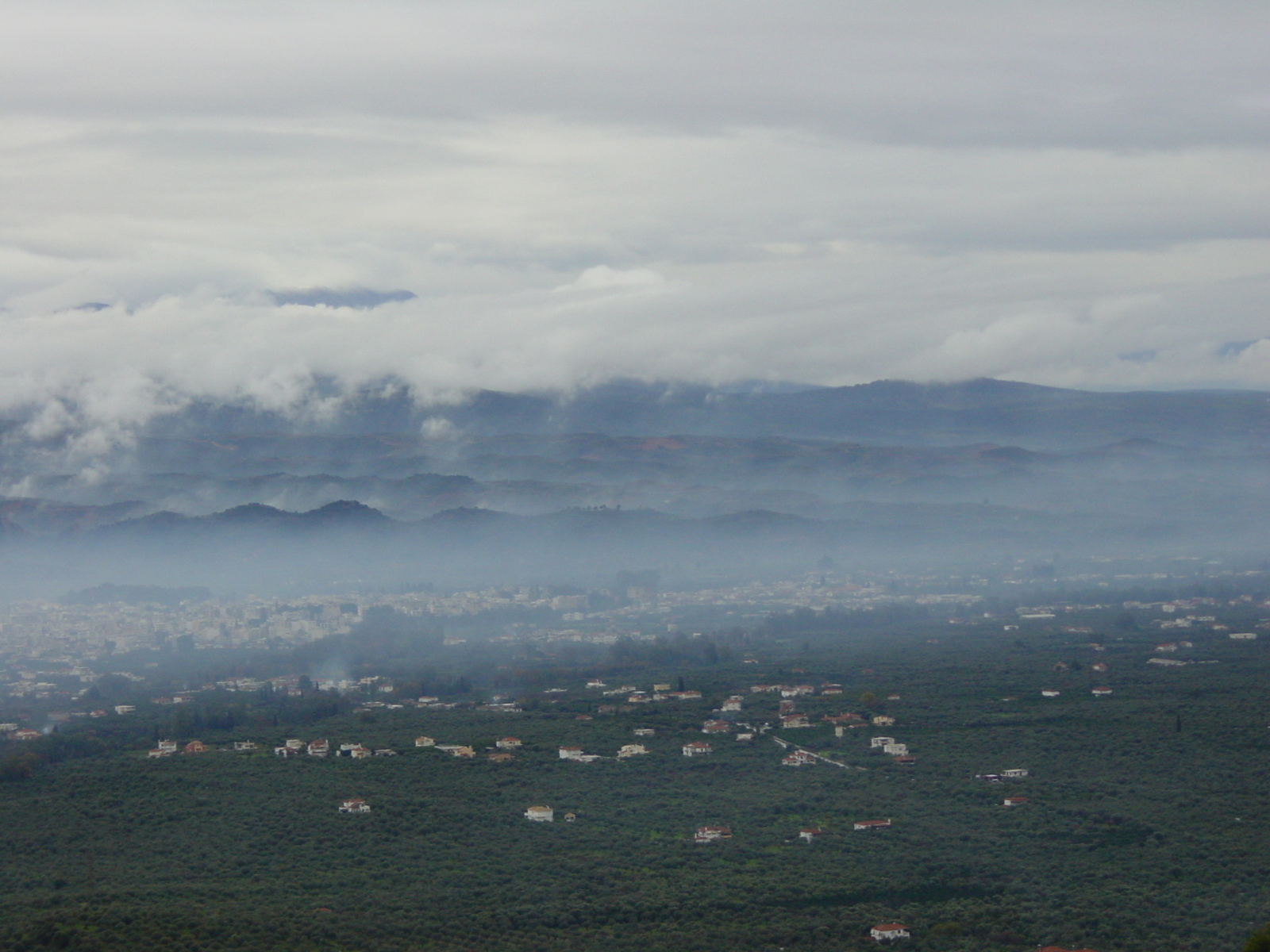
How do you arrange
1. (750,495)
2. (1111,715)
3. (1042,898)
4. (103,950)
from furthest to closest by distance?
(750,495), (1111,715), (1042,898), (103,950)

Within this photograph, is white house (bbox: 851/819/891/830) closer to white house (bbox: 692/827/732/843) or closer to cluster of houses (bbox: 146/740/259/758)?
white house (bbox: 692/827/732/843)

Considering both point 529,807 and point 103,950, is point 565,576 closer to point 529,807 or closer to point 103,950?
point 529,807

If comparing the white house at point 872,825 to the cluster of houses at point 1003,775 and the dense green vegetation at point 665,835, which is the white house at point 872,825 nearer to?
the dense green vegetation at point 665,835

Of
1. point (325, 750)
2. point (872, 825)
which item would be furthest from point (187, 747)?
point (872, 825)

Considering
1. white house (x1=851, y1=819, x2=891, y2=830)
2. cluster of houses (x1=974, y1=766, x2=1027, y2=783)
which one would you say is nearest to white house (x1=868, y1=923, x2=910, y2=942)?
white house (x1=851, y1=819, x2=891, y2=830)

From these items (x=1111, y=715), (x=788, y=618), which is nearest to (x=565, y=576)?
(x=788, y=618)

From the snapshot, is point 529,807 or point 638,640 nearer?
point 529,807

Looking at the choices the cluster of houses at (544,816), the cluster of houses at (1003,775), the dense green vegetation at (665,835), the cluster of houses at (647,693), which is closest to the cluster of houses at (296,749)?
the dense green vegetation at (665,835)
